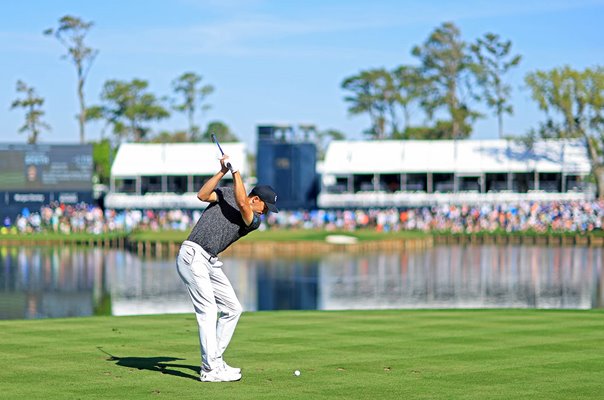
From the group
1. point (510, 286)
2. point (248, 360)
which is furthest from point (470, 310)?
point (510, 286)

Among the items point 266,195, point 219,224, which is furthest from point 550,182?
point 219,224

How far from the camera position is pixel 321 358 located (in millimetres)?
13938

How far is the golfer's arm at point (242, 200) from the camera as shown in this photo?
36.7ft

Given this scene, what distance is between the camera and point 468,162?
8162cm

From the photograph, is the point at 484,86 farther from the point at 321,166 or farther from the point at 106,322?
the point at 106,322

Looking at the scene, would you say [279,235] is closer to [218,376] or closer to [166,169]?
[166,169]

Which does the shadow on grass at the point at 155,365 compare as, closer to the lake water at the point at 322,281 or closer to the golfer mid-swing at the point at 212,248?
the golfer mid-swing at the point at 212,248

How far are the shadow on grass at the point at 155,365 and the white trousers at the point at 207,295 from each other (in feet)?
1.96

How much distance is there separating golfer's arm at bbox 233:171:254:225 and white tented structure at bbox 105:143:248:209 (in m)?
69.5

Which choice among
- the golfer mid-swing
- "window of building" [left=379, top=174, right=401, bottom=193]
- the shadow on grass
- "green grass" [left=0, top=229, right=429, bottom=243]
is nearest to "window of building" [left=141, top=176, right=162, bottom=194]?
"green grass" [left=0, top=229, right=429, bottom=243]

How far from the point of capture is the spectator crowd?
6806cm

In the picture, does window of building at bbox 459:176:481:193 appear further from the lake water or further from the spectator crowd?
the lake water

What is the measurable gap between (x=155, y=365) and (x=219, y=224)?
8.46 feet

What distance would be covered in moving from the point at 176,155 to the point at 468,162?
912 inches
